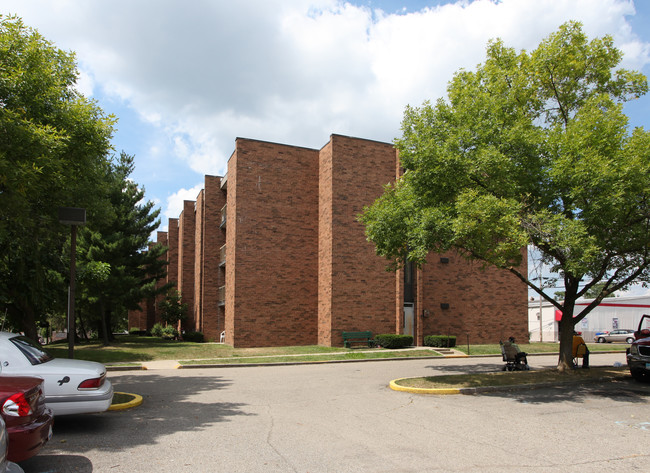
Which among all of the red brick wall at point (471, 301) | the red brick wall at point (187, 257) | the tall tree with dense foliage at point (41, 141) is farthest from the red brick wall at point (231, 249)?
the tall tree with dense foliage at point (41, 141)

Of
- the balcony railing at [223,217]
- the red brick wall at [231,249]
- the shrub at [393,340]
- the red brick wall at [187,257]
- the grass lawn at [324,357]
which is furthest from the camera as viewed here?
the red brick wall at [187,257]

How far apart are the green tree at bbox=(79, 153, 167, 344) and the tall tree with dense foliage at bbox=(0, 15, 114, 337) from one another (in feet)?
47.9

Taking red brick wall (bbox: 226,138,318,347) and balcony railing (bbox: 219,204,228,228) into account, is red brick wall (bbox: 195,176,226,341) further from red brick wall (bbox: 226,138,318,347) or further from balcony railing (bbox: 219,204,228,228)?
red brick wall (bbox: 226,138,318,347)

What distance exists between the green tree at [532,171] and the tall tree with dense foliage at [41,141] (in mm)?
7680

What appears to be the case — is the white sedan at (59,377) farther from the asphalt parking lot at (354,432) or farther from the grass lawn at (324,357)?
the grass lawn at (324,357)

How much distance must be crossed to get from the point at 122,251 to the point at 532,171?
24953 millimetres

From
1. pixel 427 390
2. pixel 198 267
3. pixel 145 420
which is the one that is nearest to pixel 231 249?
pixel 198 267

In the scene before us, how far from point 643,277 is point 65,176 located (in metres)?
15.9

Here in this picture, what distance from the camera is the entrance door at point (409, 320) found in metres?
27.5

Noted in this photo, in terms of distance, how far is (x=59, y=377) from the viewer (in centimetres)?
703

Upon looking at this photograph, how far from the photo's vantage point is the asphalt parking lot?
19.5 feet

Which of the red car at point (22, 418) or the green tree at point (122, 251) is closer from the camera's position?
the red car at point (22, 418)

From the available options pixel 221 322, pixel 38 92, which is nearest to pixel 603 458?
pixel 38 92

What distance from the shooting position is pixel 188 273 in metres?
39.6
